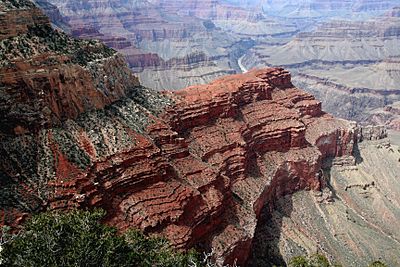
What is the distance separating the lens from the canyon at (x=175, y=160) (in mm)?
40938

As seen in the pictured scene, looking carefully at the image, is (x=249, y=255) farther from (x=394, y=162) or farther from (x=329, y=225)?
(x=394, y=162)

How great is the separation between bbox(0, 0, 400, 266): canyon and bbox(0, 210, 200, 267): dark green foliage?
7999 millimetres

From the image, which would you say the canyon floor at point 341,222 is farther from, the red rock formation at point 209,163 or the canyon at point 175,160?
the red rock formation at point 209,163

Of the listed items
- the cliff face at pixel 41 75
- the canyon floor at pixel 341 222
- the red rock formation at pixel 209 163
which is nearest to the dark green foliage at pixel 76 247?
the red rock formation at pixel 209 163

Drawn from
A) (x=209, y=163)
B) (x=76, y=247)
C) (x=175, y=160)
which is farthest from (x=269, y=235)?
(x=76, y=247)

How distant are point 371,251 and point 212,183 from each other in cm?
2831

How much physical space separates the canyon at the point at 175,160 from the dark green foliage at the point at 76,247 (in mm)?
7999

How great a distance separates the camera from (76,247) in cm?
2744

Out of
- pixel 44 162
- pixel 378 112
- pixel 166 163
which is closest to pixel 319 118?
pixel 166 163

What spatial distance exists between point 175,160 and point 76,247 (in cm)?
2457

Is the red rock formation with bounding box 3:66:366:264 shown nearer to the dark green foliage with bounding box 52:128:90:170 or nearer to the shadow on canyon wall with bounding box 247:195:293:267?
the dark green foliage with bounding box 52:128:90:170

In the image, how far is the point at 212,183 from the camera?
50.8 m

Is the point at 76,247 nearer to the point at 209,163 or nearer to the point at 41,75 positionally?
the point at 41,75

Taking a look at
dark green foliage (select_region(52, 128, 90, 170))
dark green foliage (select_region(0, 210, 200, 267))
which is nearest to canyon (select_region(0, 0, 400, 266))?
dark green foliage (select_region(52, 128, 90, 170))
